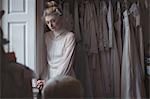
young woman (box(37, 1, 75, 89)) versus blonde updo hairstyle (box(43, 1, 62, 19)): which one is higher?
blonde updo hairstyle (box(43, 1, 62, 19))

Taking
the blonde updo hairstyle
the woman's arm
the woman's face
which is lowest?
the woman's arm

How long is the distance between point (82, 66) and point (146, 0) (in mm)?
772

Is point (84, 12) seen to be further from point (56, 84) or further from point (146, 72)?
point (56, 84)

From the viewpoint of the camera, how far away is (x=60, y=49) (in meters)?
2.07

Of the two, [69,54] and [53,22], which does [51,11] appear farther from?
[69,54]

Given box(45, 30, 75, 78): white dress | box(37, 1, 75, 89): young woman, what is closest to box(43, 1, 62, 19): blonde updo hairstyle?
box(37, 1, 75, 89): young woman

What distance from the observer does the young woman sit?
2049 mm

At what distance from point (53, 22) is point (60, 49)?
19 cm

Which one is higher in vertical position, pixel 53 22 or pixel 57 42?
pixel 53 22

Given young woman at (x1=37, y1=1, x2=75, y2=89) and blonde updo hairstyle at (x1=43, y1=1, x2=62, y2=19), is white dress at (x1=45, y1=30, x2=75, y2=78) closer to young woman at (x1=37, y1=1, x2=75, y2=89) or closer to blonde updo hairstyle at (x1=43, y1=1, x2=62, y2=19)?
young woman at (x1=37, y1=1, x2=75, y2=89)

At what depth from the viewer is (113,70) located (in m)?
2.48

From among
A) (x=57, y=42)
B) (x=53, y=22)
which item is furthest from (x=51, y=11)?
(x=57, y=42)

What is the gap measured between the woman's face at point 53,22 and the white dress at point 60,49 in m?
0.04

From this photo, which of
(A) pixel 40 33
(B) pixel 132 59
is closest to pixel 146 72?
(B) pixel 132 59
